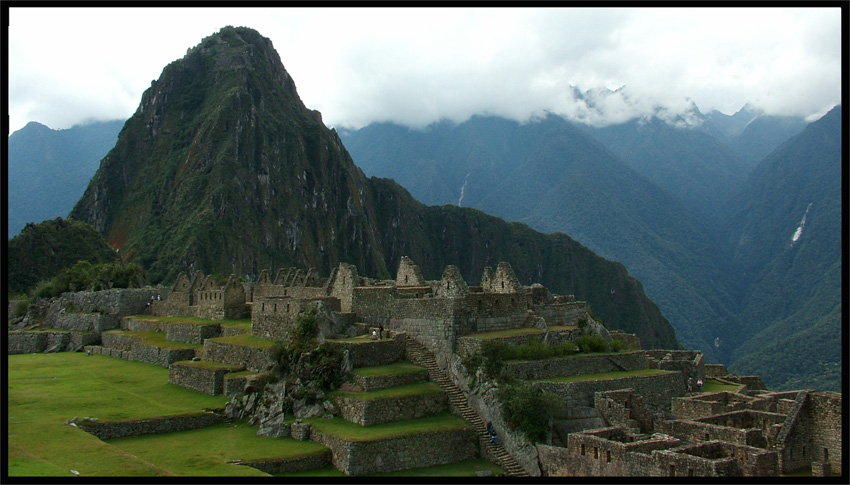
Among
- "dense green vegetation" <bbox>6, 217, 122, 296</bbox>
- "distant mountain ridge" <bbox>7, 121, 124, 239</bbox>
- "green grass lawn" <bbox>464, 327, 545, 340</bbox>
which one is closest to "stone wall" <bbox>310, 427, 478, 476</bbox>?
"green grass lawn" <bbox>464, 327, 545, 340</bbox>

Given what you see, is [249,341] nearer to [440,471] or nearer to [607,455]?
[440,471]

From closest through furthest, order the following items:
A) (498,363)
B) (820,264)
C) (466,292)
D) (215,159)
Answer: (498,363), (466,292), (820,264), (215,159)

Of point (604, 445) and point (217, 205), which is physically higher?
point (217, 205)

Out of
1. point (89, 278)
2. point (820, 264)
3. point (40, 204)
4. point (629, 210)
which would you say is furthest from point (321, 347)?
point (40, 204)

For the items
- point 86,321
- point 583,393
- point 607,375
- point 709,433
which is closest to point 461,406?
point 583,393

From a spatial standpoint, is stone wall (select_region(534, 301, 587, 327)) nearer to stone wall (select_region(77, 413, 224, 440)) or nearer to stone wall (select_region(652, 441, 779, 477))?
stone wall (select_region(652, 441, 779, 477))

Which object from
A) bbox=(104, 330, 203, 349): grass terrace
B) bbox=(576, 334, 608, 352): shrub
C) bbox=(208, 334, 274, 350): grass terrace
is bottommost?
bbox=(104, 330, 203, 349): grass terrace

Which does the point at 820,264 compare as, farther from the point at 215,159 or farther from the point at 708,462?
the point at 215,159
